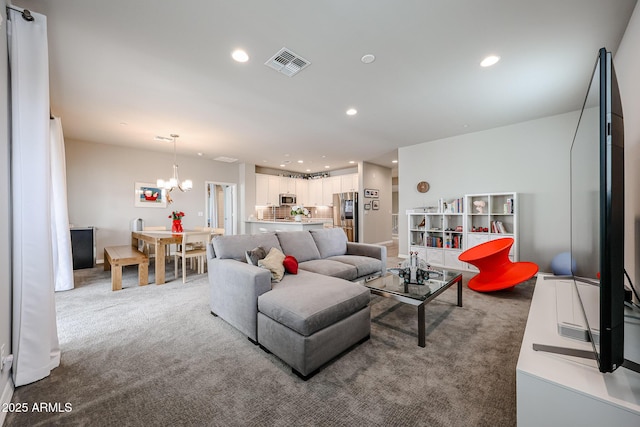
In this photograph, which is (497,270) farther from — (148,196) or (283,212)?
(148,196)

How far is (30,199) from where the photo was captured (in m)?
1.64

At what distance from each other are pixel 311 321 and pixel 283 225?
4.18m

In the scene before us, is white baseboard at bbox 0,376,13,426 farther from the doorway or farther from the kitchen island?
the doorway

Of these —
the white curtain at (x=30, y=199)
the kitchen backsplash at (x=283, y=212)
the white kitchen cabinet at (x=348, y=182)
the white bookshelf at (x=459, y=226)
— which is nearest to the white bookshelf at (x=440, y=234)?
the white bookshelf at (x=459, y=226)

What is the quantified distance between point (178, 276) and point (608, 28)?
19.6ft

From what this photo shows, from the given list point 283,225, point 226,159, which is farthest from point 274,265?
point 226,159

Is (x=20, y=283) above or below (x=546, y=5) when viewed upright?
below

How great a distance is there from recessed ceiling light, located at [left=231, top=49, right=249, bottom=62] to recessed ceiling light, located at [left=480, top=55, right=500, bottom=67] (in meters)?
2.40

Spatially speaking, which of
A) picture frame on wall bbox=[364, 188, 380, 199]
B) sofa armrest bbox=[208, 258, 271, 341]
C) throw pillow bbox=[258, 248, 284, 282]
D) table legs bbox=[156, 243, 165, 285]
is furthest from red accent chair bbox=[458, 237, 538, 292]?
table legs bbox=[156, 243, 165, 285]

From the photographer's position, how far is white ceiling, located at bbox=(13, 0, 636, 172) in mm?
1919

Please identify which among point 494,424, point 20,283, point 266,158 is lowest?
point 494,424

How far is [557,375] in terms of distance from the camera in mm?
969

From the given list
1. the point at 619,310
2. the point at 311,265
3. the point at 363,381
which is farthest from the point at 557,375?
the point at 311,265

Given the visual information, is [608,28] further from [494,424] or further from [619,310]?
[494,424]
